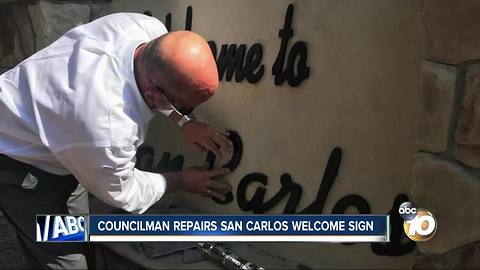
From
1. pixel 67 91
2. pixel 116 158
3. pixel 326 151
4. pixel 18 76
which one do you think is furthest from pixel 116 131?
pixel 326 151

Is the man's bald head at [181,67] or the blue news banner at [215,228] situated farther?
the blue news banner at [215,228]

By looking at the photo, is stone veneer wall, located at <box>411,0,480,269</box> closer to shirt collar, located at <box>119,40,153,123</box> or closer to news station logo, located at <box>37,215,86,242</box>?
shirt collar, located at <box>119,40,153,123</box>

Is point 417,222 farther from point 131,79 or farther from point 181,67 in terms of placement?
point 131,79

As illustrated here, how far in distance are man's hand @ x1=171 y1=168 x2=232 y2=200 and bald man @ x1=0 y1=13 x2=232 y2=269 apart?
0.15 m

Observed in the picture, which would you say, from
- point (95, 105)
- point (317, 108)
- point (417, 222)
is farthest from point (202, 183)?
point (417, 222)

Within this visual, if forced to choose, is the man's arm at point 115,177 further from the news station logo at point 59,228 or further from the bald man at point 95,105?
the news station logo at point 59,228

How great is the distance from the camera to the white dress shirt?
1847mm

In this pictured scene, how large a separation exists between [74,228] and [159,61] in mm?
855

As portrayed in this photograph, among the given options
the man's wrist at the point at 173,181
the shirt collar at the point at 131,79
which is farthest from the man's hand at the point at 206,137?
the shirt collar at the point at 131,79

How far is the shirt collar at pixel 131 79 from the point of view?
1914mm

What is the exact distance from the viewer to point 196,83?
6.05 feet

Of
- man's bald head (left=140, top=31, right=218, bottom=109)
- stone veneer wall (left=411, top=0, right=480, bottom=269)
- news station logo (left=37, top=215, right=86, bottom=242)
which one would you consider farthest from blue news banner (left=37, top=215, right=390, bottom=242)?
man's bald head (left=140, top=31, right=218, bottom=109)

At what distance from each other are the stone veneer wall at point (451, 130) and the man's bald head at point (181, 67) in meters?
0.69

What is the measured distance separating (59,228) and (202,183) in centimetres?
67
